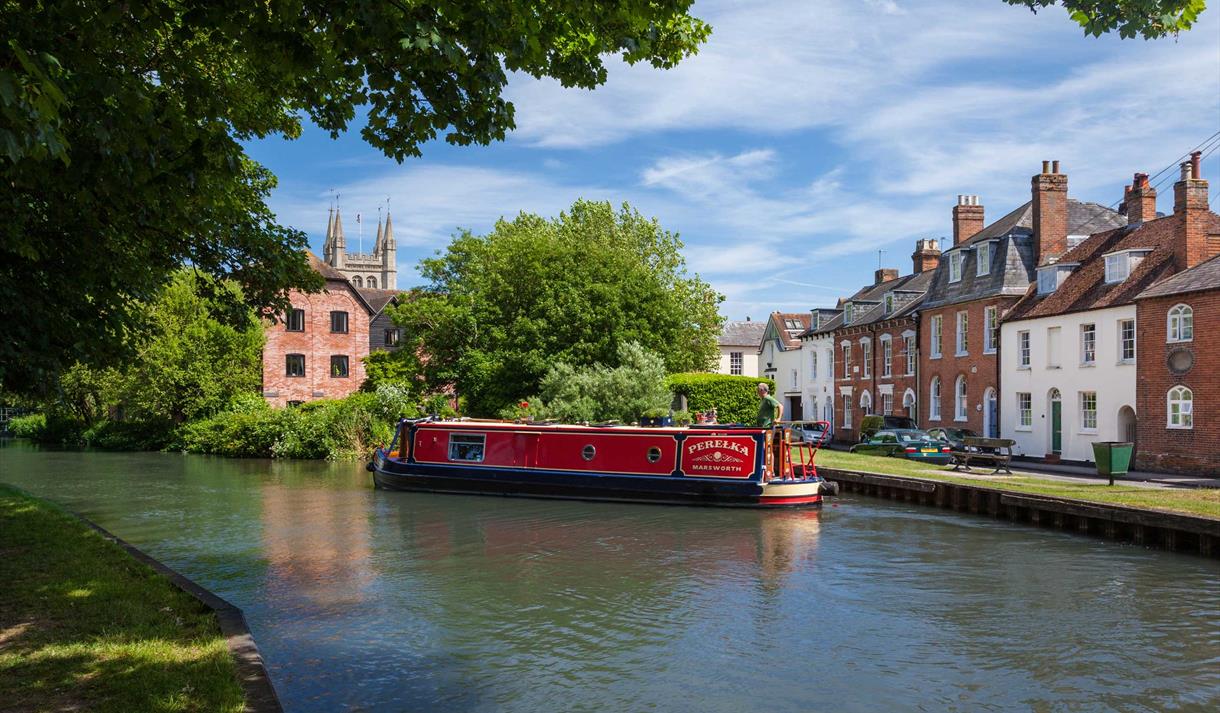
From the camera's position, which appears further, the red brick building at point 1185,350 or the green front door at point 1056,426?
the green front door at point 1056,426

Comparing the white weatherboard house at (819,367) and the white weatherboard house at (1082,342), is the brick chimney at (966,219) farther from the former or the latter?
the white weatherboard house at (819,367)

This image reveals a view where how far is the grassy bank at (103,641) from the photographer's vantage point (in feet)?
19.7

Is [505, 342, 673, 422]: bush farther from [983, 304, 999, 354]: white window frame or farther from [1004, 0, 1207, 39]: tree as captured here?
[1004, 0, 1207, 39]: tree

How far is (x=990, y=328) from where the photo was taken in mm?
34906

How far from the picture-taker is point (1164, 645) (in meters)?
10.2

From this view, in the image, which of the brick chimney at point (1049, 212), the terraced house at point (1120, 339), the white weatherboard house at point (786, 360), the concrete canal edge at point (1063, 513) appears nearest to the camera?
the concrete canal edge at point (1063, 513)

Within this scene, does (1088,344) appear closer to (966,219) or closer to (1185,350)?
(1185,350)

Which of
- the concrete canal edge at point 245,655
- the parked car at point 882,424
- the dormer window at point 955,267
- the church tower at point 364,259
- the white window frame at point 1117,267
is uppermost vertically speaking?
the church tower at point 364,259

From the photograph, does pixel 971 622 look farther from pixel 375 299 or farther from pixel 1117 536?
pixel 375 299

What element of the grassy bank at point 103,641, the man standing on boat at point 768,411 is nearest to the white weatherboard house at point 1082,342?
the man standing on boat at point 768,411

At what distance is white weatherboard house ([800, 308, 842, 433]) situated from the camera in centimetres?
5028

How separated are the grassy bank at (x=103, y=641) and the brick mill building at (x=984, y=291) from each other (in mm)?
31326

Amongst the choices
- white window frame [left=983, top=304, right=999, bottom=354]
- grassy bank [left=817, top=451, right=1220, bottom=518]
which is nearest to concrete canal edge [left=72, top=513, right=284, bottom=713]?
grassy bank [left=817, top=451, right=1220, bottom=518]

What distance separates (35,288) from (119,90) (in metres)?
5.72
